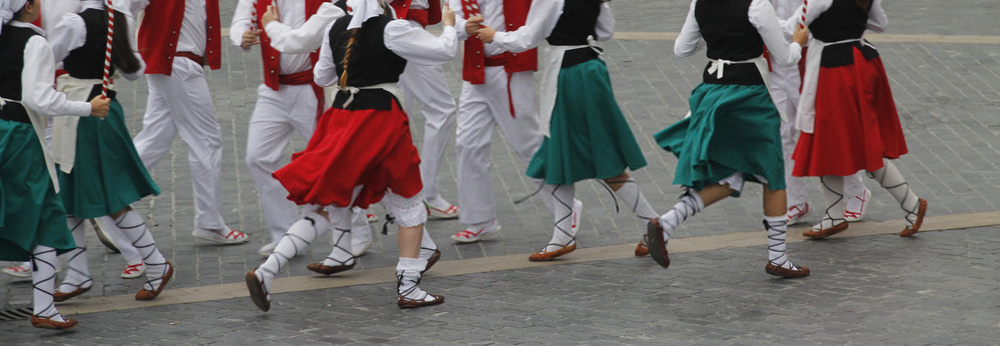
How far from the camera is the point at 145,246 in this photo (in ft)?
22.7

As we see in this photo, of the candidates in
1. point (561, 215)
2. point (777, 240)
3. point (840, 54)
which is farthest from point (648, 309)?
point (840, 54)

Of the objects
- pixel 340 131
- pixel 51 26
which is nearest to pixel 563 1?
pixel 340 131

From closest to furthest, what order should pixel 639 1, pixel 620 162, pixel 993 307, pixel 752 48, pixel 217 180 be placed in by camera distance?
pixel 993 307, pixel 752 48, pixel 620 162, pixel 217 180, pixel 639 1

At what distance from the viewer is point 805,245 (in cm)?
777

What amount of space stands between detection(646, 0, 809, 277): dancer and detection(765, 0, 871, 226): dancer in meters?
1.24

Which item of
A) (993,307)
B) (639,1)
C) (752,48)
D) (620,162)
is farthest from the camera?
(639,1)

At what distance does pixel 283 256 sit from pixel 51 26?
163 centimetres

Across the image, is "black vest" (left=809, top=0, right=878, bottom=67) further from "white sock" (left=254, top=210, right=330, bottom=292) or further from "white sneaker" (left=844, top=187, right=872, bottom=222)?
"white sock" (left=254, top=210, right=330, bottom=292)

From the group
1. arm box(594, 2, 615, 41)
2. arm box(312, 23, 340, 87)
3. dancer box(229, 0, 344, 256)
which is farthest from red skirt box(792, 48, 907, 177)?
dancer box(229, 0, 344, 256)

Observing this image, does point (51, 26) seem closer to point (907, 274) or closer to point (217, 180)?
point (217, 180)

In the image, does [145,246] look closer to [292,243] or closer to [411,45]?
[292,243]

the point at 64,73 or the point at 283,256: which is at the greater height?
the point at 64,73

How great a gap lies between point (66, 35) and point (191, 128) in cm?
156

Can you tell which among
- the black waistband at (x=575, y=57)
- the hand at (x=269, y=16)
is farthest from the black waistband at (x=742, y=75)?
the hand at (x=269, y=16)
